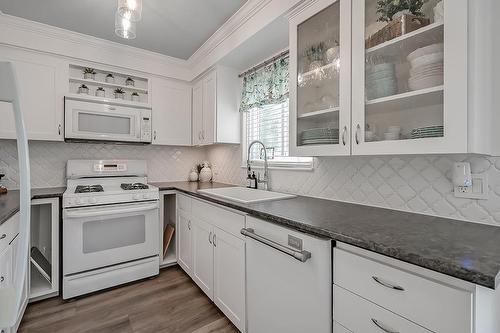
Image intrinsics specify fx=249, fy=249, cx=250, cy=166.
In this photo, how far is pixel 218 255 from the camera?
187 centimetres

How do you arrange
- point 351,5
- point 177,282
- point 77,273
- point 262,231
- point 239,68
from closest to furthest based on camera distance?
1. point 351,5
2. point 262,231
3. point 77,273
4. point 177,282
5. point 239,68

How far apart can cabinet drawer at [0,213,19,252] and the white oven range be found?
1.41ft

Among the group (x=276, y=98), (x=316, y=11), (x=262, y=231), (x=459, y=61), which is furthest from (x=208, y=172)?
(x=459, y=61)

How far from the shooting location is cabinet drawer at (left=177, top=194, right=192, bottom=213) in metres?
2.40

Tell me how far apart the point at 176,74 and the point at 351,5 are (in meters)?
2.23

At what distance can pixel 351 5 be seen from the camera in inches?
50.9

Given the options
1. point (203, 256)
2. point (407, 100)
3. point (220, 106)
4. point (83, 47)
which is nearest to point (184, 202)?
point (203, 256)

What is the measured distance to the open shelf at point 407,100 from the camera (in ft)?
3.38

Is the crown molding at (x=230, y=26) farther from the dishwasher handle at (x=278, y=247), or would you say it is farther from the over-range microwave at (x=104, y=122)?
the dishwasher handle at (x=278, y=247)

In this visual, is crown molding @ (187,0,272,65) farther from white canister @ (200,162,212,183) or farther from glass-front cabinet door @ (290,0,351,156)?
white canister @ (200,162,212,183)

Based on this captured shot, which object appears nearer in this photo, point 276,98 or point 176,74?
point 276,98

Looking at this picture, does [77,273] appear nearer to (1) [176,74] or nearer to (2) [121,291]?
(2) [121,291]

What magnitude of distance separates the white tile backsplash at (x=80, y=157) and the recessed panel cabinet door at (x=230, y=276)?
1655 mm

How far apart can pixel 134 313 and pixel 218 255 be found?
2.64ft
